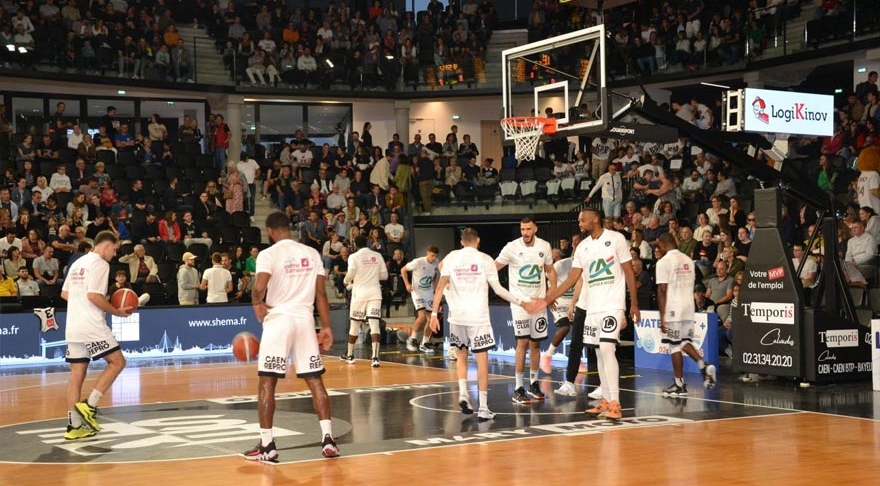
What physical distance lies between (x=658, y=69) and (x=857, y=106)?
7.41m

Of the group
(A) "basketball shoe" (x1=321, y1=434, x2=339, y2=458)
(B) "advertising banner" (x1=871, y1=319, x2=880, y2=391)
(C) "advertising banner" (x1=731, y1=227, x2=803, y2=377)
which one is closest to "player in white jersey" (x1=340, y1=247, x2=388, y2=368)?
(C) "advertising banner" (x1=731, y1=227, x2=803, y2=377)

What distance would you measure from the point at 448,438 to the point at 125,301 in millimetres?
4059

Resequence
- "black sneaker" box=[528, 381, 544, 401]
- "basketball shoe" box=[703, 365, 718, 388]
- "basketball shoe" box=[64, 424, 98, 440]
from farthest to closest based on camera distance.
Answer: "basketball shoe" box=[703, 365, 718, 388] < "black sneaker" box=[528, 381, 544, 401] < "basketball shoe" box=[64, 424, 98, 440]

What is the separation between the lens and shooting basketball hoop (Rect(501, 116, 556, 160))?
16422mm

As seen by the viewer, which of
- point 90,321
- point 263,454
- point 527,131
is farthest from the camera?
point 527,131

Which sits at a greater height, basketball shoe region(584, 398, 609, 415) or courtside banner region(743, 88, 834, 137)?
courtside banner region(743, 88, 834, 137)

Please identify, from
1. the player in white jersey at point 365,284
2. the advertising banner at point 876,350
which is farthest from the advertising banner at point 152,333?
the advertising banner at point 876,350

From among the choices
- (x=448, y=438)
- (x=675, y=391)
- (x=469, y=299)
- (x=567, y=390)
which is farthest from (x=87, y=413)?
(x=675, y=391)

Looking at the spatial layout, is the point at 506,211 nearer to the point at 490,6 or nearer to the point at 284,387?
the point at 490,6

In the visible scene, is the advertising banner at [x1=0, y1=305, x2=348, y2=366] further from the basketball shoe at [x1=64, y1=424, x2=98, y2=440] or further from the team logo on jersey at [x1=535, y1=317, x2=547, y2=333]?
the team logo on jersey at [x1=535, y1=317, x2=547, y2=333]

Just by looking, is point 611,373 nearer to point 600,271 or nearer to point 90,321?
point 600,271

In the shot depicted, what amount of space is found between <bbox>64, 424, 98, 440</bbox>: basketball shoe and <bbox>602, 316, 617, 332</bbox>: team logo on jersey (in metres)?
5.74

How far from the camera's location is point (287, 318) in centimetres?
991

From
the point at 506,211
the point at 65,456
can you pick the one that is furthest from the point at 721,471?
the point at 506,211
